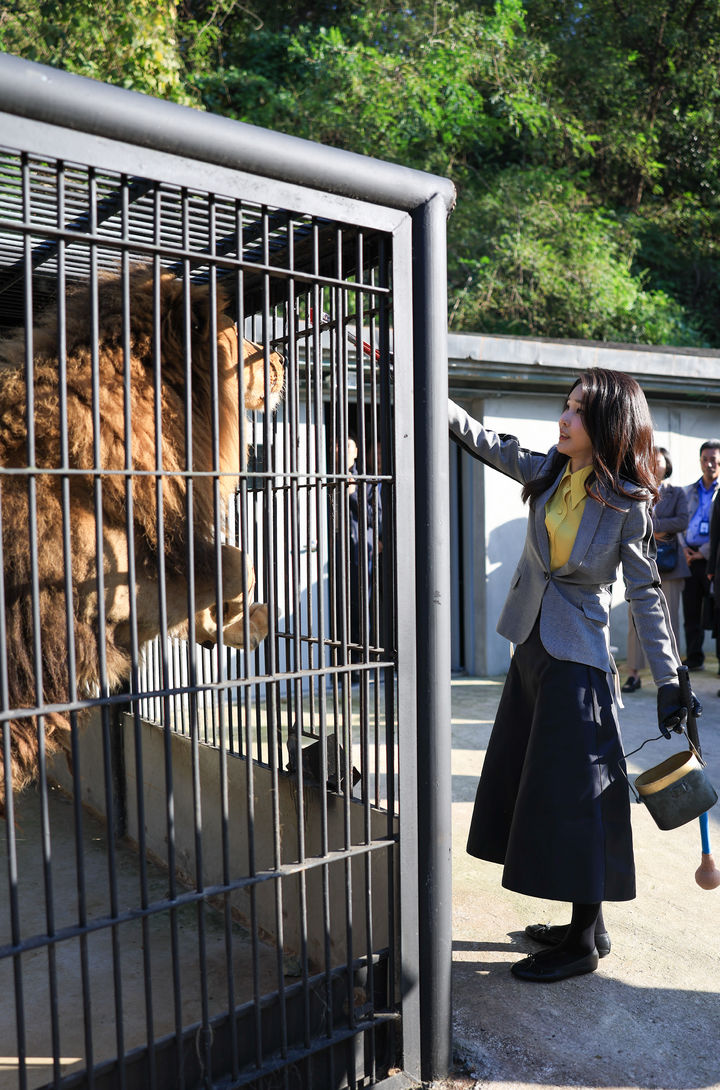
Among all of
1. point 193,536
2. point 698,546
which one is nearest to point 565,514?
point 193,536

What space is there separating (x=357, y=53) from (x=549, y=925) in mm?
14078

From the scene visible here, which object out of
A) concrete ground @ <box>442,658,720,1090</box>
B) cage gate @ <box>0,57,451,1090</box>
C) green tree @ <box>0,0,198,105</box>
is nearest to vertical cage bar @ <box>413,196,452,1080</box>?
cage gate @ <box>0,57,451,1090</box>

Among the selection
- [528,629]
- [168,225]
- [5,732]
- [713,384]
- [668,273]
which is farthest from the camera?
[668,273]

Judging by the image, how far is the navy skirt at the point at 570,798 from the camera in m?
2.62

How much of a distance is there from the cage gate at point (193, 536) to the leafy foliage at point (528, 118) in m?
10.4

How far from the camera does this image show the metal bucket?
8.39ft

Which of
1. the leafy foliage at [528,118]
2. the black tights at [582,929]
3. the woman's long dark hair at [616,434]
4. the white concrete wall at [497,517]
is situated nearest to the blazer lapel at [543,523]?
the woman's long dark hair at [616,434]

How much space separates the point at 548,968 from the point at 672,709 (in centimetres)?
93

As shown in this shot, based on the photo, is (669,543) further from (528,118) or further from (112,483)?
(528,118)

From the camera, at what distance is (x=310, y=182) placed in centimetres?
205

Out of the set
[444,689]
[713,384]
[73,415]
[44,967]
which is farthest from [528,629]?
[713,384]

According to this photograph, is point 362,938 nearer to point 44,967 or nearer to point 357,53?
point 44,967

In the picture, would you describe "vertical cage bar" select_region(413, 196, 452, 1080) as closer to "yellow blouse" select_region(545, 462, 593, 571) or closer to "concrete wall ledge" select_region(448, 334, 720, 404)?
"yellow blouse" select_region(545, 462, 593, 571)

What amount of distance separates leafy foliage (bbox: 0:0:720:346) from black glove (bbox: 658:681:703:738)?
10.9m
